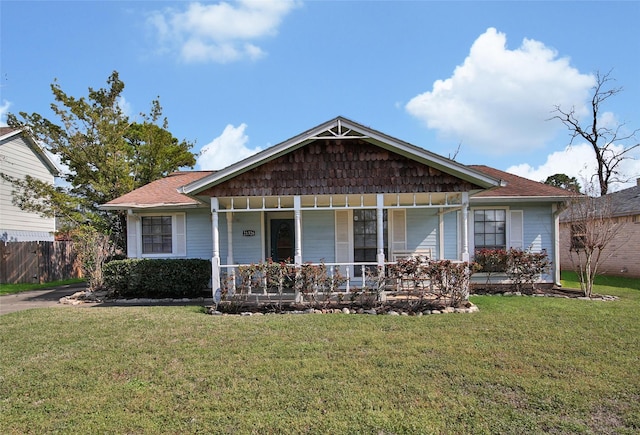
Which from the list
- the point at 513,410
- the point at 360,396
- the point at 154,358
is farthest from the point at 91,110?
the point at 513,410

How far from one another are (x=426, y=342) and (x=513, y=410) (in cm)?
229

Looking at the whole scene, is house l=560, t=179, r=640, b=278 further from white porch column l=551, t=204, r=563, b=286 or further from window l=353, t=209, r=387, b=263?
window l=353, t=209, r=387, b=263

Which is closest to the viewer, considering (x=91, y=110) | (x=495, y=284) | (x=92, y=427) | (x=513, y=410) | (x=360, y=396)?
(x=92, y=427)

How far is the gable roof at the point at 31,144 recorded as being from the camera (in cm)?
1741

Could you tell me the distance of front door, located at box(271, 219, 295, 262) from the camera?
40.6 ft

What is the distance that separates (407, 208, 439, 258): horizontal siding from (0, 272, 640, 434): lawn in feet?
13.5

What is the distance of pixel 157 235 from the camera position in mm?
12391

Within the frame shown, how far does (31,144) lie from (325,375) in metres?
21.0

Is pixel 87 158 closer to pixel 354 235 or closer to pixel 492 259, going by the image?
pixel 354 235

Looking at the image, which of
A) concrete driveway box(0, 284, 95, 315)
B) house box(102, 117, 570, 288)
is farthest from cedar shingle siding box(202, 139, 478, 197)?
concrete driveway box(0, 284, 95, 315)

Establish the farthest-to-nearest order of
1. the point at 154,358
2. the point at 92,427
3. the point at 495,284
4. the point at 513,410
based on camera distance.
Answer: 1. the point at 495,284
2. the point at 154,358
3. the point at 513,410
4. the point at 92,427

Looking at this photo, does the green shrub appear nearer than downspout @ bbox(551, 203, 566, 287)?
Yes

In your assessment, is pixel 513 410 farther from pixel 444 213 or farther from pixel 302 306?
pixel 444 213

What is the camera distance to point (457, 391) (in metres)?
4.42
